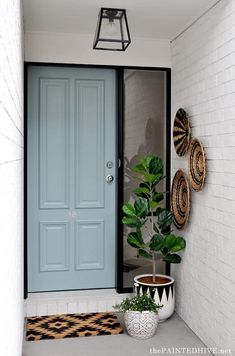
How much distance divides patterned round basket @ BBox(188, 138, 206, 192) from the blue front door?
88 cm

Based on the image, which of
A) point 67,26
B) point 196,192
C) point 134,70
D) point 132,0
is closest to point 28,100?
point 67,26

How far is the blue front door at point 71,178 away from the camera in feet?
12.7

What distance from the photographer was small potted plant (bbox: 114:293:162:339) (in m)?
3.18

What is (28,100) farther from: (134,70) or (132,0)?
(132,0)

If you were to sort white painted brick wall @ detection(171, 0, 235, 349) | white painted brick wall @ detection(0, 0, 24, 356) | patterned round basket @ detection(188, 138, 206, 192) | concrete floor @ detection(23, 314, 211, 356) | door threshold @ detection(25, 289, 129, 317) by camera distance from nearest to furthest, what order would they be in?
white painted brick wall @ detection(0, 0, 24, 356)
white painted brick wall @ detection(171, 0, 235, 349)
concrete floor @ detection(23, 314, 211, 356)
patterned round basket @ detection(188, 138, 206, 192)
door threshold @ detection(25, 289, 129, 317)

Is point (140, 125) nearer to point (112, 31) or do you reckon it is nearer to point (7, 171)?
point (112, 31)

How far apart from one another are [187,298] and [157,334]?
410mm

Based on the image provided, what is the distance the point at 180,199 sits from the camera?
3643 millimetres

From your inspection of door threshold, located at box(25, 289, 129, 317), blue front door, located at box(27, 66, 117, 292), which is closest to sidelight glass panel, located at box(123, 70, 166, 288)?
blue front door, located at box(27, 66, 117, 292)

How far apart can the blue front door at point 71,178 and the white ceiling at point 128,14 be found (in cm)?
41

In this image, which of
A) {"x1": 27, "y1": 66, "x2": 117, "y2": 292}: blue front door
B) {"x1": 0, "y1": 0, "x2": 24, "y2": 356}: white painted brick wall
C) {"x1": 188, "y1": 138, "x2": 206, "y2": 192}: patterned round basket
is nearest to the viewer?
{"x1": 0, "y1": 0, "x2": 24, "y2": 356}: white painted brick wall

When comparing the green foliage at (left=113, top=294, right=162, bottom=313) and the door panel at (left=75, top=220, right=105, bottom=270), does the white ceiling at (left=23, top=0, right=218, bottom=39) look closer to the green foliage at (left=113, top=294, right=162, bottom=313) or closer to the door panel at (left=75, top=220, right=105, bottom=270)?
A: the door panel at (left=75, top=220, right=105, bottom=270)

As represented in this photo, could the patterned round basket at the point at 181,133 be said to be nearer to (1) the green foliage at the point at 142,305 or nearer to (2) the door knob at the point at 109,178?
(2) the door knob at the point at 109,178

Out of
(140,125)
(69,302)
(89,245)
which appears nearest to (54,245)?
(89,245)
